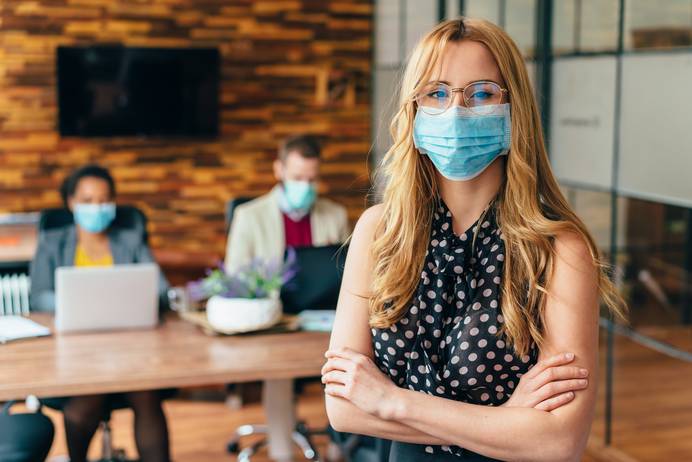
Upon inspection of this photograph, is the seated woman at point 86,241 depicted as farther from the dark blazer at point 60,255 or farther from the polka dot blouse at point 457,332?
the polka dot blouse at point 457,332

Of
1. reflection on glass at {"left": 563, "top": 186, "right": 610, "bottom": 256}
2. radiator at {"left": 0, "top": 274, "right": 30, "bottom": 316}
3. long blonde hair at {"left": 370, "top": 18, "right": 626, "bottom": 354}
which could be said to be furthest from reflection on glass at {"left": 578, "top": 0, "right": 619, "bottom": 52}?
radiator at {"left": 0, "top": 274, "right": 30, "bottom": 316}

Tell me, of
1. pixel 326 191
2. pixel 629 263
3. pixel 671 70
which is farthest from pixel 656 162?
pixel 326 191

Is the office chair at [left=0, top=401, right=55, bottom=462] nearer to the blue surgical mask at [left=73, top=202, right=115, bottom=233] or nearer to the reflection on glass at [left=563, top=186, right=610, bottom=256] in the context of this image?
the blue surgical mask at [left=73, top=202, right=115, bottom=233]

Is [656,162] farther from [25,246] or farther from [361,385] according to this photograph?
[25,246]

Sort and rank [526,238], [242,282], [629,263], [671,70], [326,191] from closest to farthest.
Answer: [526,238]
[242,282]
[671,70]
[629,263]
[326,191]

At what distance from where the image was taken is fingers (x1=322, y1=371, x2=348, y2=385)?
160 cm

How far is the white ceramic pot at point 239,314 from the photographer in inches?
115

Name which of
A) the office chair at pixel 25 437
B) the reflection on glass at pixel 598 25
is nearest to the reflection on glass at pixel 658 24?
the reflection on glass at pixel 598 25

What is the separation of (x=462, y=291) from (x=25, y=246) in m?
4.09

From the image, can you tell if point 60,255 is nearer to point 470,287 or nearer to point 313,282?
point 313,282

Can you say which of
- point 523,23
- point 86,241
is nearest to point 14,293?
point 86,241

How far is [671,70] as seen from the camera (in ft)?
10.5

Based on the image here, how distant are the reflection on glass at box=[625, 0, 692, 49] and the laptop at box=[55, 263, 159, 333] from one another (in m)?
1.94

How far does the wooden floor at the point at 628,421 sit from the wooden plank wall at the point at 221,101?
171 cm
